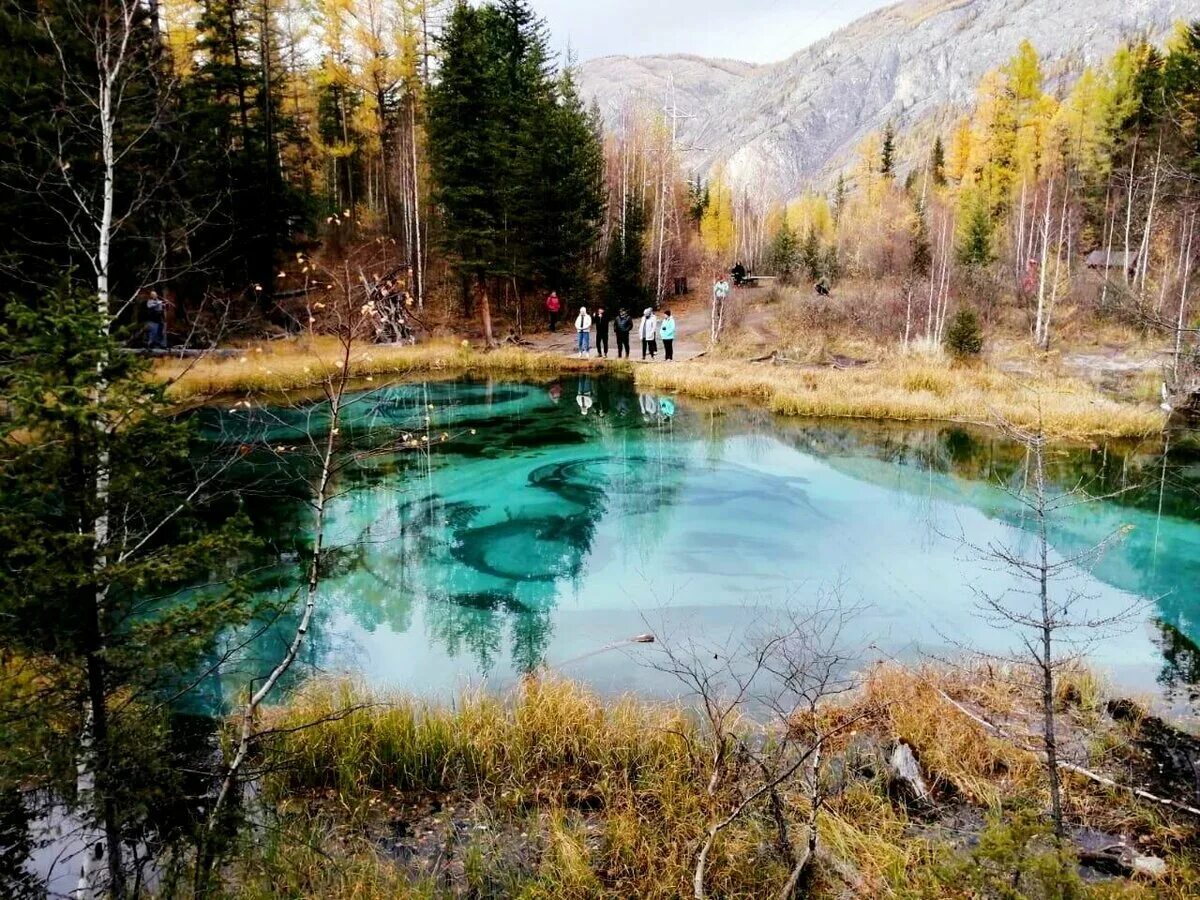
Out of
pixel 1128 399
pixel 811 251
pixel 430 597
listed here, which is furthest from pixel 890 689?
Answer: pixel 811 251

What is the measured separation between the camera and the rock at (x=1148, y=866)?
4039 mm

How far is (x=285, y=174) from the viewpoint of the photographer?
93.3ft

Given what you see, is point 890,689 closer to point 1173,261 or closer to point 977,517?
point 977,517

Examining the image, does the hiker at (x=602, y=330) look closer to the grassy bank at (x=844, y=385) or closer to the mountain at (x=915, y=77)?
the grassy bank at (x=844, y=385)

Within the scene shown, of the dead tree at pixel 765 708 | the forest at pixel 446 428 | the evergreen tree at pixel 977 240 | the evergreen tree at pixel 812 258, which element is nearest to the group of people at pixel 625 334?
the forest at pixel 446 428

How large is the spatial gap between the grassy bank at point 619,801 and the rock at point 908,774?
0.22ft

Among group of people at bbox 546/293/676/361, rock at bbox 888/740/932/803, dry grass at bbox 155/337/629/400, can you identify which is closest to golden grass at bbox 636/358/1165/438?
group of people at bbox 546/293/676/361

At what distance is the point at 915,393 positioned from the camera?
17438mm

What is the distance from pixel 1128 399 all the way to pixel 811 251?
24692mm

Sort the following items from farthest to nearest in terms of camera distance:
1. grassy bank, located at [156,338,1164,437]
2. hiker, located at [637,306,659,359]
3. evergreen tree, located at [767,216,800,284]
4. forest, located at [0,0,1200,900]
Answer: evergreen tree, located at [767,216,800,284]
hiker, located at [637,306,659,359]
grassy bank, located at [156,338,1164,437]
forest, located at [0,0,1200,900]

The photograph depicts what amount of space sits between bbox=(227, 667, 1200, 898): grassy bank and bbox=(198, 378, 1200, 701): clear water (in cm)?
123

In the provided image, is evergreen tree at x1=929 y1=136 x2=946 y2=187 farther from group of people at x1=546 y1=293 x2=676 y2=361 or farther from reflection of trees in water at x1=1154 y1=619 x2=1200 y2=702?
reflection of trees in water at x1=1154 y1=619 x2=1200 y2=702

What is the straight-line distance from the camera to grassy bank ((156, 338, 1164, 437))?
15.0m

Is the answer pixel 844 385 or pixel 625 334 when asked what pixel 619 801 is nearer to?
pixel 844 385
